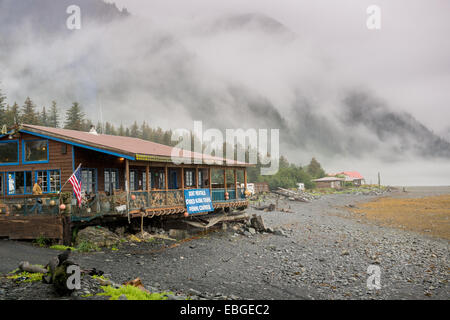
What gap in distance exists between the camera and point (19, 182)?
19.1 metres

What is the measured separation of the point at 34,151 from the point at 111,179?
15.2 ft

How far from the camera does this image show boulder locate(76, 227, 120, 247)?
1603 centimetres

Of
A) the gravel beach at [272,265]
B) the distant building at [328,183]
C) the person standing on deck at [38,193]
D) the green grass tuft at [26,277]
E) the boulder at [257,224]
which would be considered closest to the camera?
the green grass tuft at [26,277]

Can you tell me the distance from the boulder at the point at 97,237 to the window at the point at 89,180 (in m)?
3.07

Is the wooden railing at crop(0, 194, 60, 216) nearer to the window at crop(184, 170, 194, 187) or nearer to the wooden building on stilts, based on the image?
the wooden building on stilts

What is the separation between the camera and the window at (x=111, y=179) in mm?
20431

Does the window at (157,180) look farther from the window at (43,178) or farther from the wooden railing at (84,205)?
the window at (43,178)

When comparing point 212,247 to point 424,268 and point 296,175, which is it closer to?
point 424,268

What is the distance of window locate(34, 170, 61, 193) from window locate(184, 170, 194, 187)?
1091 cm

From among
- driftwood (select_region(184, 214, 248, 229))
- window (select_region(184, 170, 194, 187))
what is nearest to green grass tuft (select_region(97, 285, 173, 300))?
driftwood (select_region(184, 214, 248, 229))

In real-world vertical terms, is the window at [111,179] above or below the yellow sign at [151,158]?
below

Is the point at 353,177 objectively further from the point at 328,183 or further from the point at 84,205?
the point at 84,205

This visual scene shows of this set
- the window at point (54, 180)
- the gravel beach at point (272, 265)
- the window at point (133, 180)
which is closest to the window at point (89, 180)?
the window at point (54, 180)

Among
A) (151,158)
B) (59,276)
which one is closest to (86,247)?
(151,158)
